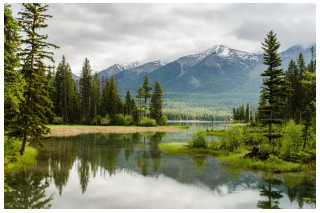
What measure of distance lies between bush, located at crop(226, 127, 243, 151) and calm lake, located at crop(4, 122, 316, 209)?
24.2 feet

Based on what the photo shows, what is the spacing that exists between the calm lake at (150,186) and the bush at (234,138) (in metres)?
7.38

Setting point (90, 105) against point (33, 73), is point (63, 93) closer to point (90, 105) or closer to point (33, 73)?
point (90, 105)

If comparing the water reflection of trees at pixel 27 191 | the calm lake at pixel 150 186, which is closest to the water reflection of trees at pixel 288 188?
the calm lake at pixel 150 186

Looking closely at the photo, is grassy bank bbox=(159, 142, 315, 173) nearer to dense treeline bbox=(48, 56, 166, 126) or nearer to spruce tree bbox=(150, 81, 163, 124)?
dense treeline bbox=(48, 56, 166, 126)

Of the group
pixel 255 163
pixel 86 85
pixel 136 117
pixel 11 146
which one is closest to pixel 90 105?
pixel 86 85

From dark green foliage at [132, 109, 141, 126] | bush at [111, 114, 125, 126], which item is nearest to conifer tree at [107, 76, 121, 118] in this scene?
bush at [111, 114, 125, 126]

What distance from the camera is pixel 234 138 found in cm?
3173

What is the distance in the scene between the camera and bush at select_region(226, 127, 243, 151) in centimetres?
3126

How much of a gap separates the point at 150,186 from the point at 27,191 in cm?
794

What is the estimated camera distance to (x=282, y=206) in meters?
13.7

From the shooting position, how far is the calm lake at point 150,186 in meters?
14.2
